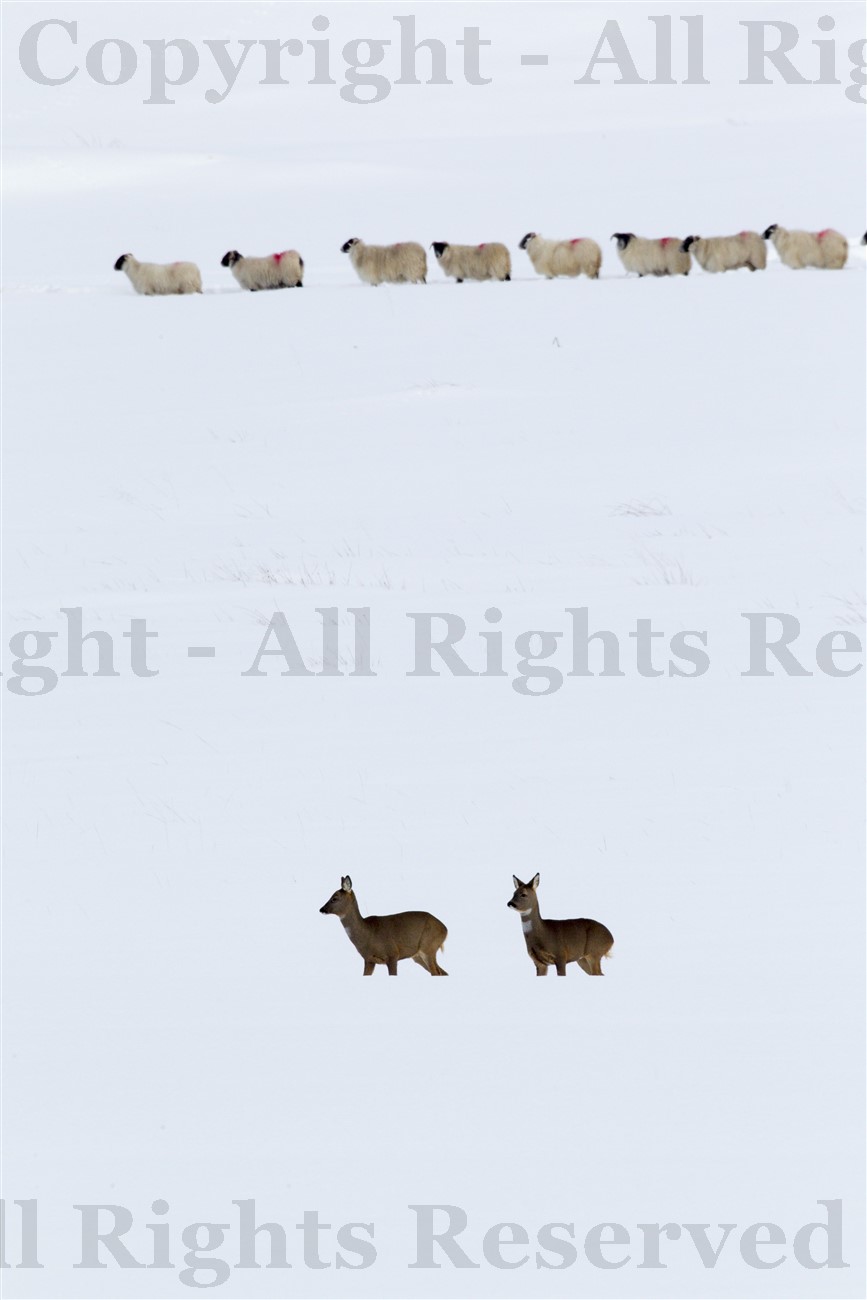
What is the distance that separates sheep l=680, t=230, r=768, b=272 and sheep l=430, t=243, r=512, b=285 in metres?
2.43

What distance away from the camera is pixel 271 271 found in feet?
79.2

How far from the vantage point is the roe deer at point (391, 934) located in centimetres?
558

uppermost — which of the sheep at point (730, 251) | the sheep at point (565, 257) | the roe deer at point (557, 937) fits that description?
the sheep at point (730, 251)

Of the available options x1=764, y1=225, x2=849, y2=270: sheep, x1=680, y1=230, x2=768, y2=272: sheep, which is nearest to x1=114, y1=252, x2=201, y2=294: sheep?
x1=680, y1=230, x2=768, y2=272: sheep

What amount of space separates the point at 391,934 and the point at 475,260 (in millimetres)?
19306

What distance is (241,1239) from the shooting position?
4320 mm

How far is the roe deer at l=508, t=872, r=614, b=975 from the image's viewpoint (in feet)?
18.1

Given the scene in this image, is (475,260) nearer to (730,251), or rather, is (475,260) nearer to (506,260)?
(506,260)

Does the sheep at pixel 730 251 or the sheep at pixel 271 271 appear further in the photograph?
the sheep at pixel 730 251

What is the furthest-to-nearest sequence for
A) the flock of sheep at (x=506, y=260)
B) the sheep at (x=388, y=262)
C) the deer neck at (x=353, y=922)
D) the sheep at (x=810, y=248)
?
the sheep at (x=810, y=248), the flock of sheep at (x=506, y=260), the sheep at (x=388, y=262), the deer neck at (x=353, y=922)

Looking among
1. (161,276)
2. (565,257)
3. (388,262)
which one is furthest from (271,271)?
(565,257)

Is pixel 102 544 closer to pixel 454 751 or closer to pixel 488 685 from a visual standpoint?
pixel 488 685

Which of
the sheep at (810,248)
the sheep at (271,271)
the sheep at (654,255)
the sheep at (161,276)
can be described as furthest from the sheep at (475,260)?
the sheep at (810,248)

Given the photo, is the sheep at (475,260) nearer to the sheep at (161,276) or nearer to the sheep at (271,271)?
the sheep at (271,271)
